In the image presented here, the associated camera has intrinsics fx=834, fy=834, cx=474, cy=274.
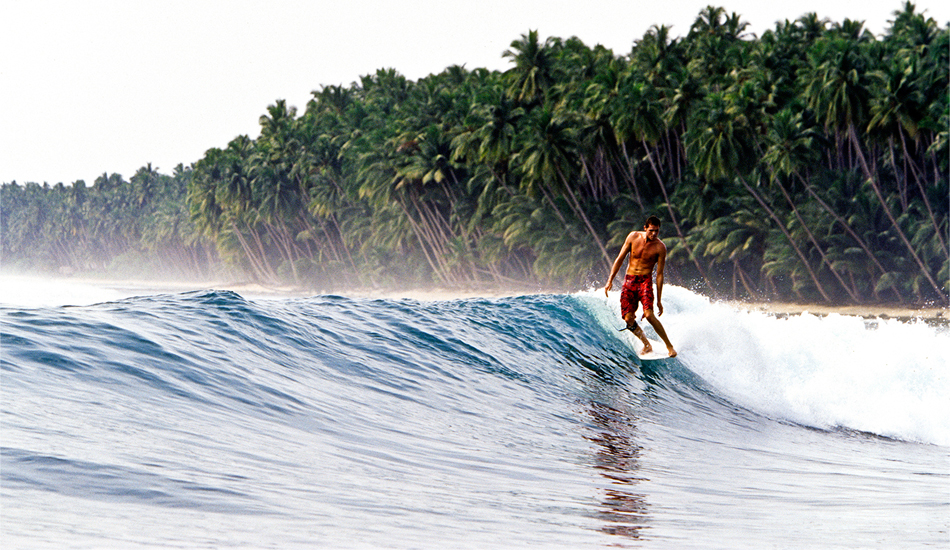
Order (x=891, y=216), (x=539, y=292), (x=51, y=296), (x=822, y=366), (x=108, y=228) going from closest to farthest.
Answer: (x=822, y=366) → (x=51, y=296) → (x=891, y=216) → (x=539, y=292) → (x=108, y=228)

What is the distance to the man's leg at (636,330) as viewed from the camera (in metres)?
9.95

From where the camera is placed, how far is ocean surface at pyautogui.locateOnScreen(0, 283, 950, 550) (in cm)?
360

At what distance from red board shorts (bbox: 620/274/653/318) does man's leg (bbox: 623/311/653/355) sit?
7 cm

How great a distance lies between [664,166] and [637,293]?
38.5 meters

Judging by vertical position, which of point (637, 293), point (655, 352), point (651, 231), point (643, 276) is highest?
point (651, 231)

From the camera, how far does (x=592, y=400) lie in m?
8.04

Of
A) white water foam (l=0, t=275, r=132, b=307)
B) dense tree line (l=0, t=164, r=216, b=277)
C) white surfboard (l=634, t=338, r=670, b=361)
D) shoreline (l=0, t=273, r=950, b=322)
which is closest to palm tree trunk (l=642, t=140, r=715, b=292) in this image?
shoreline (l=0, t=273, r=950, b=322)

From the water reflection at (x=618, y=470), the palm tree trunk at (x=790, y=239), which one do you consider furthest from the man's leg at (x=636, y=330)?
the palm tree trunk at (x=790, y=239)

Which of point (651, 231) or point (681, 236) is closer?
point (651, 231)

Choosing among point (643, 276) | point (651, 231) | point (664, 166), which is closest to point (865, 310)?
point (664, 166)

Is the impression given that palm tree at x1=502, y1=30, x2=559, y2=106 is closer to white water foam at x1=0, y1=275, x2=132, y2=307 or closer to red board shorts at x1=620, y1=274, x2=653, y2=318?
white water foam at x1=0, y1=275, x2=132, y2=307

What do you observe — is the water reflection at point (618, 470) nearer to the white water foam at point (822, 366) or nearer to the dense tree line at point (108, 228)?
the white water foam at point (822, 366)

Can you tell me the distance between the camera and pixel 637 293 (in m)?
9.74

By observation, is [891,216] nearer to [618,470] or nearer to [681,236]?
[681,236]
